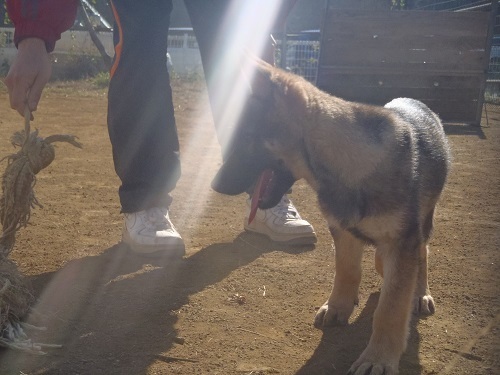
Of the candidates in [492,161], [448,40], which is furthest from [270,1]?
[448,40]

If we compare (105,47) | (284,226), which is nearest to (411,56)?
(284,226)

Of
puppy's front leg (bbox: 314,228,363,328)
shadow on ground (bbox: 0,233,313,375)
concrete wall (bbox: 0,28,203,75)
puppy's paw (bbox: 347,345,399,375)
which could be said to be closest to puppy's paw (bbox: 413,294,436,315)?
puppy's front leg (bbox: 314,228,363,328)

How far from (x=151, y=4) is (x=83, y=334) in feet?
5.46

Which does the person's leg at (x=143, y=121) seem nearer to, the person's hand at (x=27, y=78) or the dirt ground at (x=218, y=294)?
the dirt ground at (x=218, y=294)

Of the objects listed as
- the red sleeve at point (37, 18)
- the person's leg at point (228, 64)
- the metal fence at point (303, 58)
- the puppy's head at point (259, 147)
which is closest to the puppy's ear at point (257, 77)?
the puppy's head at point (259, 147)

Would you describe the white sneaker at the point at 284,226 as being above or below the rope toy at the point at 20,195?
below

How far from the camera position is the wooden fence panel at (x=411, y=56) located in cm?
926

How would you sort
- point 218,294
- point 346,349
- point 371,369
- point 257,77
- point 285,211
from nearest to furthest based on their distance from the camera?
1. point 371,369
2. point 257,77
3. point 346,349
4. point 218,294
5. point 285,211

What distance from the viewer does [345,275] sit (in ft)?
9.40

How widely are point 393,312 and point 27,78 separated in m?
1.64

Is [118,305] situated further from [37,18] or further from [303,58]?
[303,58]

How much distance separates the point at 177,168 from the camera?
3678 millimetres

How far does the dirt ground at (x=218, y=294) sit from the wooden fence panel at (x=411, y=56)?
4.62 metres

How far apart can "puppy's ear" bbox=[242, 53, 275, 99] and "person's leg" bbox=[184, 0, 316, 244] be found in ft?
0.65
